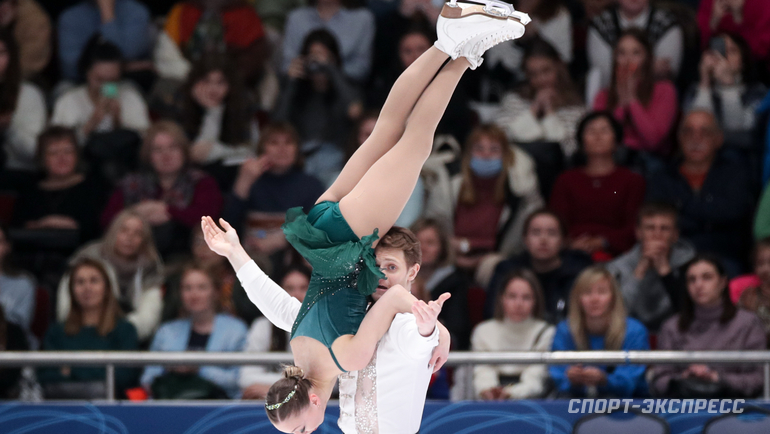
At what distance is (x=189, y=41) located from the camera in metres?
7.23

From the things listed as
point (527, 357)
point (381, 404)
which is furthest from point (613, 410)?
point (381, 404)

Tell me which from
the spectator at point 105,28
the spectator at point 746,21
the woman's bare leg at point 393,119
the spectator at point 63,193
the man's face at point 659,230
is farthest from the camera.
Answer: the spectator at point 105,28

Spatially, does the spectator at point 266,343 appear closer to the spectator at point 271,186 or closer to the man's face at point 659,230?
the spectator at point 271,186

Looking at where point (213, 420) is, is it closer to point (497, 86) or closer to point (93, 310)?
point (93, 310)

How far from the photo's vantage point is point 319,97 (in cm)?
671

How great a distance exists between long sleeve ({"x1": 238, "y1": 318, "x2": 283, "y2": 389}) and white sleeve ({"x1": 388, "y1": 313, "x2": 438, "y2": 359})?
1693 mm

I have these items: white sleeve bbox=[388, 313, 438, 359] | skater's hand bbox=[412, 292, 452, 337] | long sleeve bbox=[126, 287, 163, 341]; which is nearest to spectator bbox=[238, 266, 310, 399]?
long sleeve bbox=[126, 287, 163, 341]

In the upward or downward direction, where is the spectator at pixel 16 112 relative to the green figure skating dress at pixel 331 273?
upward

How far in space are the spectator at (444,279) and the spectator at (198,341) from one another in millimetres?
1113

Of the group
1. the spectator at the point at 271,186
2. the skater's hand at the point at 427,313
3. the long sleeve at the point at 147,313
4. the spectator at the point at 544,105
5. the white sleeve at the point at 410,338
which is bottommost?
the long sleeve at the point at 147,313

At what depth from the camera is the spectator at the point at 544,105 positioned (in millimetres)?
6465

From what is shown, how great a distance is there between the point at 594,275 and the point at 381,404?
1956mm

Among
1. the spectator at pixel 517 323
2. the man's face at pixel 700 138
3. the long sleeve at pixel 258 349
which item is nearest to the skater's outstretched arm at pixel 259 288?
the long sleeve at pixel 258 349

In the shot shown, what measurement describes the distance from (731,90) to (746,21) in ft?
2.12
